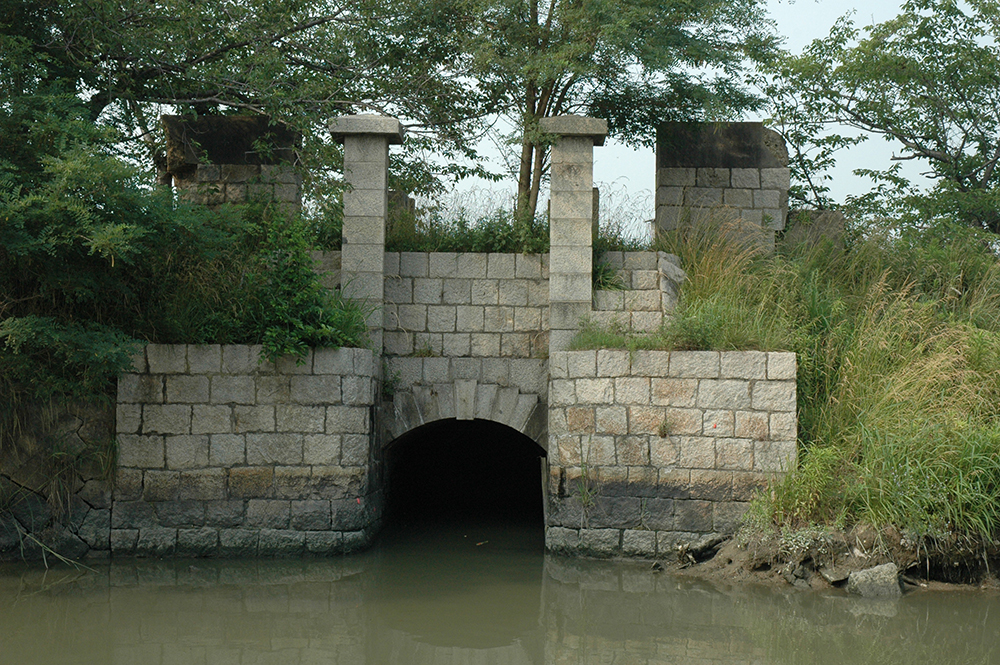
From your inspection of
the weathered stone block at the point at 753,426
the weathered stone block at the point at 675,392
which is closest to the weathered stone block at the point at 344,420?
the weathered stone block at the point at 675,392

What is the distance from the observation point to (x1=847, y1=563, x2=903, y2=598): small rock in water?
6.51 meters

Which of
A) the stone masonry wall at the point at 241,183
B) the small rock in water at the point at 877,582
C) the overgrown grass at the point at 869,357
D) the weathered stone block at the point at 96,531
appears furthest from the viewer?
the stone masonry wall at the point at 241,183

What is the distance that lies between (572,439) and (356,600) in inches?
91.9

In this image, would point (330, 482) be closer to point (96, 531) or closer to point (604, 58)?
point (96, 531)

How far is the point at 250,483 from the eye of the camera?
7.60 metres

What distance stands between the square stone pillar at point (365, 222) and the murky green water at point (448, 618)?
8.19ft

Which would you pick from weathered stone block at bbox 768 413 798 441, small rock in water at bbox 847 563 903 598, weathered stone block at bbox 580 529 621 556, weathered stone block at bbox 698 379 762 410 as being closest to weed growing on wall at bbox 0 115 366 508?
weathered stone block at bbox 580 529 621 556

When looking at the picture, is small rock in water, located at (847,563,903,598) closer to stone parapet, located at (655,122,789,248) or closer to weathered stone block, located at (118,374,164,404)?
stone parapet, located at (655,122,789,248)

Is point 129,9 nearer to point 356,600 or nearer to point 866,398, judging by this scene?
point 356,600

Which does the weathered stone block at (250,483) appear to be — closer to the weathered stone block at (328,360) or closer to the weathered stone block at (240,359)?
the weathered stone block at (240,359)

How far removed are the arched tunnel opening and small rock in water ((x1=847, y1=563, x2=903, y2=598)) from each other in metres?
3.32

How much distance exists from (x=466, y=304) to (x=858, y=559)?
4138mm

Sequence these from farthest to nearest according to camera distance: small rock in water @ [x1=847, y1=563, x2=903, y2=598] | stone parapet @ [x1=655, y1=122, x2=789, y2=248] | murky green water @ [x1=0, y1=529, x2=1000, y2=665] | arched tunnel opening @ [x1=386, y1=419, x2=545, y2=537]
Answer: stone parapet @ [x1=655, y1=122, x2=789, y2=248] < arched tunnel opening @ [x1=386, y1=419, x2=545, y2=537] < small rock in water @ [x1=847, y1=563, x2=903, y2=598] < murky green water @ [x1=0, y1=529, x2=1000, y2=665]

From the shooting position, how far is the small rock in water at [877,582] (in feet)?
21.4
